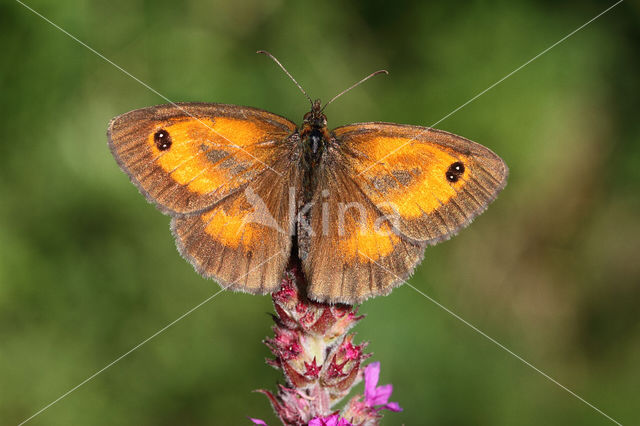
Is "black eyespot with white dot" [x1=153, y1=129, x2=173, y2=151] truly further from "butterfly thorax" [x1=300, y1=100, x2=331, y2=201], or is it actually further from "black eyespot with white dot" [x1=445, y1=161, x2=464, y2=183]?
"black eyespot with white dot" [x1=445, y1=161, x2=464, y2=183]

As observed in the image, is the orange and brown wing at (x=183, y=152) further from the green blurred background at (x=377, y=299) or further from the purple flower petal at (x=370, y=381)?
the green blurred background at (x=377, y=299)

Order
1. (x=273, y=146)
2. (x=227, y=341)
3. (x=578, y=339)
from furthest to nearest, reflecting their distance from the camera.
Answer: (x=578, y=339), (x=227, y=341), (x=273, y=146)

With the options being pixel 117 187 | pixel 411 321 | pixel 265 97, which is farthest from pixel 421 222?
pixel 117 187

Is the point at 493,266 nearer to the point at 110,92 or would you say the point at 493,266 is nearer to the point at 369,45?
the point at 369,45

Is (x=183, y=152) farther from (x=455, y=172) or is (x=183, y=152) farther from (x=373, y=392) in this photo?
(x=373, y=392)

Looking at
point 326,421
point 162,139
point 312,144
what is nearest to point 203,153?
point 162,139

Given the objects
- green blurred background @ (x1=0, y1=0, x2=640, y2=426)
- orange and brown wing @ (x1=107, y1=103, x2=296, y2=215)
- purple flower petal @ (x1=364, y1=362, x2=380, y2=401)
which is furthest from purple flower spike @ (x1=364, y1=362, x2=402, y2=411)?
green blurred background @ (x1=0, y1=0, x2=640, y2=426)
